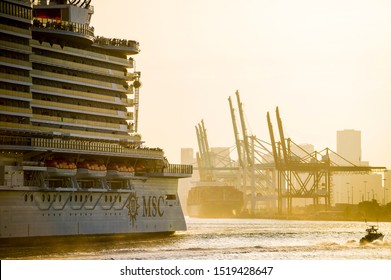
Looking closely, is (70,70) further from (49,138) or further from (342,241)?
(342,241)

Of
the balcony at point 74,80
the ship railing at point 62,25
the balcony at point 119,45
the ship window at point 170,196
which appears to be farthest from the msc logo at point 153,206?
the ship railing at point 62,25

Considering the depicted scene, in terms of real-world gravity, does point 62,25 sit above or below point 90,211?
above

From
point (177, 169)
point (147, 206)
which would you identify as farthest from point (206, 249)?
→ point (177, 169)

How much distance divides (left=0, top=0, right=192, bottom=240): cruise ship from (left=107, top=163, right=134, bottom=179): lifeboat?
0.06 m

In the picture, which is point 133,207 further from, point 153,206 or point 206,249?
point 206,249

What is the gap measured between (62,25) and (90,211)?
466 inches

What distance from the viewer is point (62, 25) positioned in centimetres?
7662

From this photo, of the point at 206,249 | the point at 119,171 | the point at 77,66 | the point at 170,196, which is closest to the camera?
the point at 206,249

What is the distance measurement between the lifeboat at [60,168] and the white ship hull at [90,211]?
3.17 ft

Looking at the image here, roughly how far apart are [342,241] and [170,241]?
12868 mm

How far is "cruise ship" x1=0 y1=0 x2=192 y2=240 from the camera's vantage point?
229 ft

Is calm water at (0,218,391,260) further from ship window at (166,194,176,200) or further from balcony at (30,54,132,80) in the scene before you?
balcony at (30,54,132,80)

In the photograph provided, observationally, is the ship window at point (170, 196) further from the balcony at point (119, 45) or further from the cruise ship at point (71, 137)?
the balcony at point (119, 45)

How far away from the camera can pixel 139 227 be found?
3142 inches
